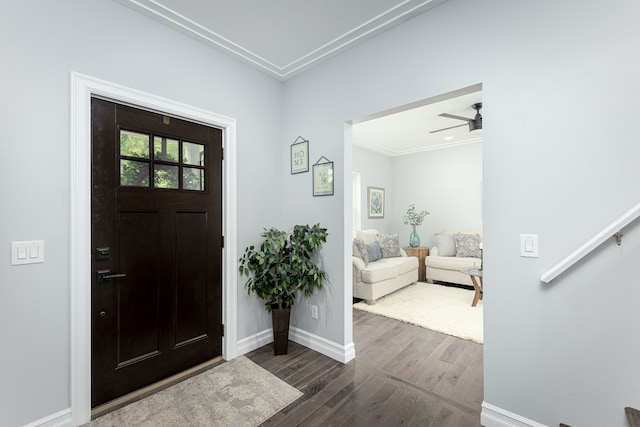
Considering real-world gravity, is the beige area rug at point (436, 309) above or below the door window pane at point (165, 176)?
below

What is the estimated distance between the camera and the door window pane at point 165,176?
7.02 ft

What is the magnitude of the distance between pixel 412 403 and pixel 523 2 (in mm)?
2617

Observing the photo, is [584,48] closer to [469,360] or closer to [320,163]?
[320,163]

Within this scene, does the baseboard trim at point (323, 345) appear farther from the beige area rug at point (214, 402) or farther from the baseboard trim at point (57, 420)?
the baseboard trim at point (57, 420)

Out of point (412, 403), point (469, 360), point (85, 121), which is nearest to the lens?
point (85, 121)

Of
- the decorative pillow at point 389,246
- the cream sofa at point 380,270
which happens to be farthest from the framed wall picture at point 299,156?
the decorative pillow at point 389,246

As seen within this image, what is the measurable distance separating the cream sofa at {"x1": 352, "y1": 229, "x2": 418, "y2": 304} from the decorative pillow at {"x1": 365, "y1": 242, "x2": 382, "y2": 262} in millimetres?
57

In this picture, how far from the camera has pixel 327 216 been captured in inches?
104

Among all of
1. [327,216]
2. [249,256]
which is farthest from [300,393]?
[327,216]

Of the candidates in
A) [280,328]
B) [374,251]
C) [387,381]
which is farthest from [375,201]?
[387,381]

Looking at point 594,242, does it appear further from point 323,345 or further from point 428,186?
point 428,186

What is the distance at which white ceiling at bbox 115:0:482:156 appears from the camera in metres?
1.96

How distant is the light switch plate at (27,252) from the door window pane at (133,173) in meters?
0.58

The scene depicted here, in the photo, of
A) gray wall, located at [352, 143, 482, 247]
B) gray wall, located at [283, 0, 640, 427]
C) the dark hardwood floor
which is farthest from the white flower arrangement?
gray wall, located at [283, 0, 640, 427]
